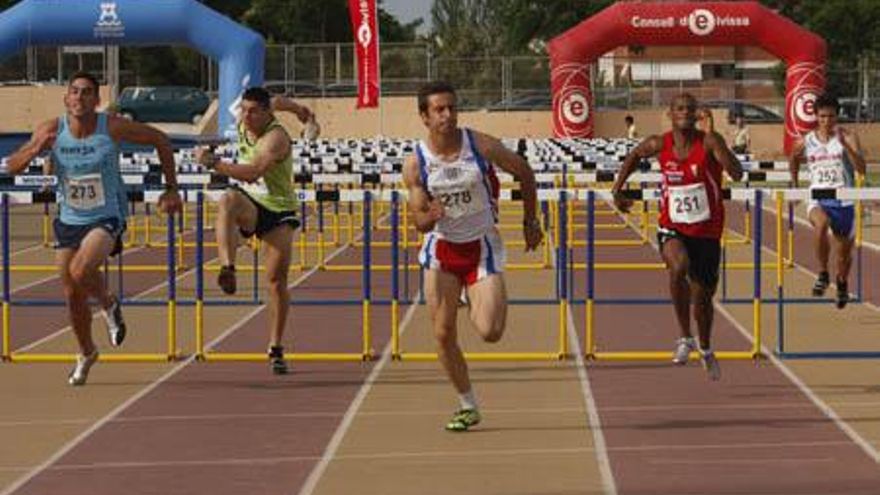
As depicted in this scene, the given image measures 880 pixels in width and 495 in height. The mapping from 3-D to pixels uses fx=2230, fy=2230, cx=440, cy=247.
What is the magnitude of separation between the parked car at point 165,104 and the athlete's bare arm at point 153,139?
56.5m

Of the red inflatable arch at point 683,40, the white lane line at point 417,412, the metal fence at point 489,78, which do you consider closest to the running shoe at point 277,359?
the white lane line at point 417,412

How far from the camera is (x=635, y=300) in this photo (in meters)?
18.3

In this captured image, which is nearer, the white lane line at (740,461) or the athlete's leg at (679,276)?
the white lane line at (740,461)

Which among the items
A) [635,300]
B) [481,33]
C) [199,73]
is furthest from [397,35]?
[635,300]

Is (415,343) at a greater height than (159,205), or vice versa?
(159,205)

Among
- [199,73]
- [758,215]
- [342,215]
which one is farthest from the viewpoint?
[199,73]

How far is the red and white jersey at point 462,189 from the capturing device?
10602mm

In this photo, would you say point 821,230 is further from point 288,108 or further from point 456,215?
point 456,215

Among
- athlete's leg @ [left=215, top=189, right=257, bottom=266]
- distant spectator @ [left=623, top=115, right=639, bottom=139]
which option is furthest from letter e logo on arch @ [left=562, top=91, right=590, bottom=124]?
athlete's leg @ [left=215, top=189, right=257, bottom=266]

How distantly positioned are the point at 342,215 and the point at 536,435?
23.3m

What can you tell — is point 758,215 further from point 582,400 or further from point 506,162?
point 506,162

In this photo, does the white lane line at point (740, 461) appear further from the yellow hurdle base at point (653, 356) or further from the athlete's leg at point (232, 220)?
the athlete's leg at point (232, 220)

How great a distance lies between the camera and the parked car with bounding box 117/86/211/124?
2741 inches

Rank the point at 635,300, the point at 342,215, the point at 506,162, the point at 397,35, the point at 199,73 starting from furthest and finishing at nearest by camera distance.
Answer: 1. the point at 397,35
2. the point at 199,73
3. the point at 342,215
4. the point at 635,300
5. the point at 506,162
